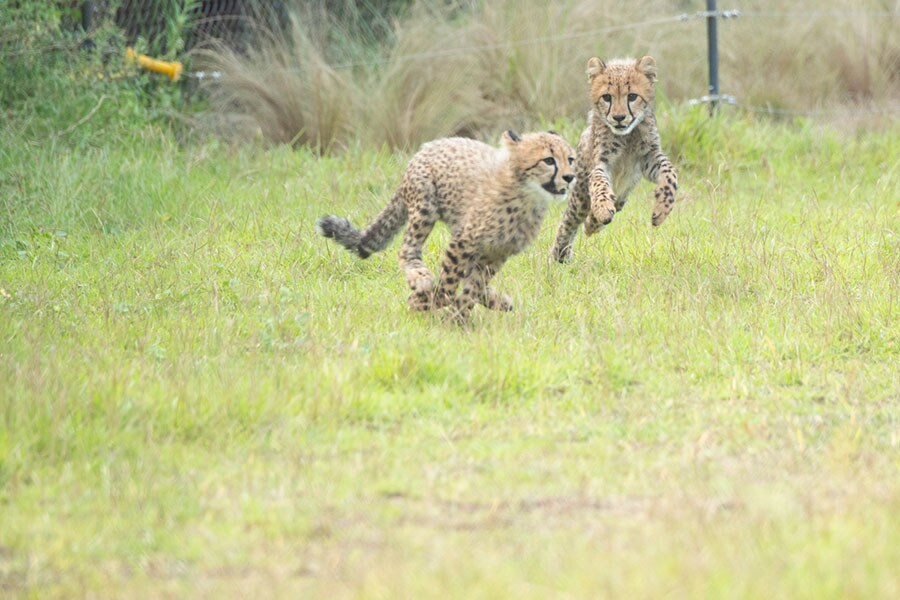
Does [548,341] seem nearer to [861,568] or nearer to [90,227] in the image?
[861,568]

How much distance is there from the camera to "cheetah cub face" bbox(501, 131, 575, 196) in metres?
5.47

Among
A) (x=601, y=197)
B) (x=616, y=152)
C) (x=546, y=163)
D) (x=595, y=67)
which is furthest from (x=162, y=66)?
(x=546, y=163)

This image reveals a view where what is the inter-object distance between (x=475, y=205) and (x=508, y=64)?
515 cm

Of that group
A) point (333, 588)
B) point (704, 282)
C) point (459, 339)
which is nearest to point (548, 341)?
point (459, 339)

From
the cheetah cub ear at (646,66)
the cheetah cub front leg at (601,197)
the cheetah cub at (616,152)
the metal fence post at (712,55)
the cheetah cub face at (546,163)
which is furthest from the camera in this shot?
the metal fence post at (712,55)

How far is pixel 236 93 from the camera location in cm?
1080

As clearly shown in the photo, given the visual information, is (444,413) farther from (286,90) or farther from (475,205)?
(286,90)

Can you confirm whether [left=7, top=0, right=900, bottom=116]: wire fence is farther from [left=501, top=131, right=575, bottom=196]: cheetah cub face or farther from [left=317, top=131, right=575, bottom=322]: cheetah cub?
[left=501, top=131, right=575, bottom=196]: cheetah cub face

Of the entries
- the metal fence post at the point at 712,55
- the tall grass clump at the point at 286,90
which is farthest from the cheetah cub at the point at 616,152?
the metal fence post at the point at 712,55

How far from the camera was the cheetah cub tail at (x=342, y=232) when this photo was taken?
6219 mm

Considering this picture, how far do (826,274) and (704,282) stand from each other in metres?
0.58

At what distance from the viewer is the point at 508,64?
10.6 meters

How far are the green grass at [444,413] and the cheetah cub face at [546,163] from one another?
584 mm

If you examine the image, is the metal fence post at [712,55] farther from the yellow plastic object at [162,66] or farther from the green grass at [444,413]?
the yellow plastic object at [162,66]
